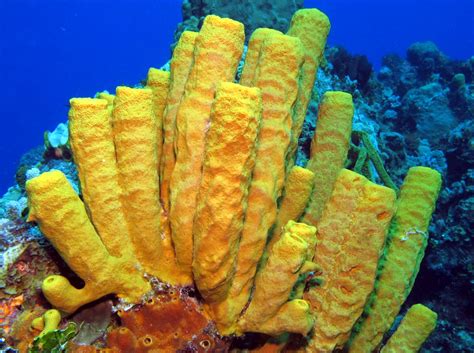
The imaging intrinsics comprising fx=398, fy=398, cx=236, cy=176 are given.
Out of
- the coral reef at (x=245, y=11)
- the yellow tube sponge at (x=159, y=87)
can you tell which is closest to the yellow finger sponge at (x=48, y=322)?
the yellow tube sponge at (x=159, y=87)

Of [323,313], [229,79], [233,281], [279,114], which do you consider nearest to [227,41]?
[229,79]

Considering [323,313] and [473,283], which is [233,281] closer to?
[323,313]

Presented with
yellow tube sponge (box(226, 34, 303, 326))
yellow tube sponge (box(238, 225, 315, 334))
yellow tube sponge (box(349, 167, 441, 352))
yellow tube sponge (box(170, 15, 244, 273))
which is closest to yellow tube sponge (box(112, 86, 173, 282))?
yellow tube sponge (box(170, 15, 244, 273))

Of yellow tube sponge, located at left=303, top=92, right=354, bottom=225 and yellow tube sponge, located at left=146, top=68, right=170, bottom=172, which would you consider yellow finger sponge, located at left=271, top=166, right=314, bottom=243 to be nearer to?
yellow tube sponge, located at left=303, top=92, right=354, bottom=225

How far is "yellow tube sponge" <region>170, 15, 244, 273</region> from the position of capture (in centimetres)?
223

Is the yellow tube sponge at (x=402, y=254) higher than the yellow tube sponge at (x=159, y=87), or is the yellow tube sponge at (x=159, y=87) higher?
the yellow tube sponge at (x=159, y=87)

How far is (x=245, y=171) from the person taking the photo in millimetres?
2002

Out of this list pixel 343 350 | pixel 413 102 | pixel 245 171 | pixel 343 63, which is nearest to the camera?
pixel 245 171

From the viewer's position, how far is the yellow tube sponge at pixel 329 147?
3.18 m

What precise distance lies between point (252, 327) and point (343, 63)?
8764mm

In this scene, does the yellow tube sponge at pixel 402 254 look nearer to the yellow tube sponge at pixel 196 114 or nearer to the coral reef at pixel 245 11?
the yellow tube sponge at pixel 196 114

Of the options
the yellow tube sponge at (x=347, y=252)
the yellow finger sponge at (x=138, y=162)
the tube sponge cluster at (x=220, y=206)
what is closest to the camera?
the tube sponge cluster at (x=220, y=206)

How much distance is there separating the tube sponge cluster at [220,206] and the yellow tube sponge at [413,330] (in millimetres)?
15

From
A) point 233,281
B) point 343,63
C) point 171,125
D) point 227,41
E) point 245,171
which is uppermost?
point 343,63
